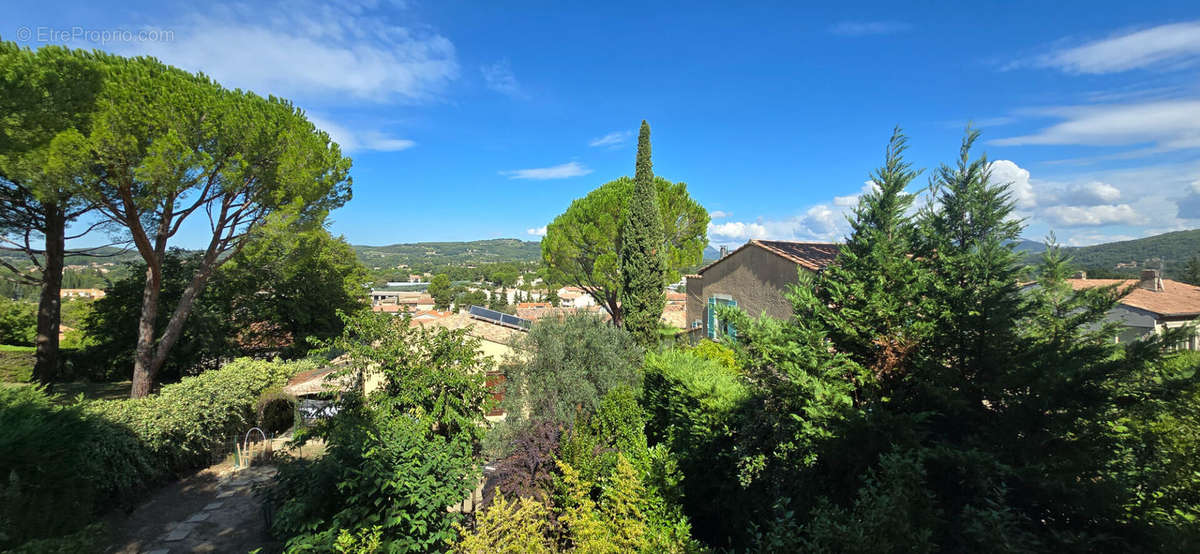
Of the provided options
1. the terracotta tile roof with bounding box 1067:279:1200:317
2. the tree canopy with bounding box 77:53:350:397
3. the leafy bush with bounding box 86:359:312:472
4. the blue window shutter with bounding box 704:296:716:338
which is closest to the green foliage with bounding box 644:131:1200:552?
the blue window shutter with bounding box 704:296:716:338

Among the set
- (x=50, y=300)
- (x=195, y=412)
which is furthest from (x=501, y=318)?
(x=50, y=300)

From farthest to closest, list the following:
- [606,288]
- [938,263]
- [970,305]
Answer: [606,288]
[938,263]
[970,305]

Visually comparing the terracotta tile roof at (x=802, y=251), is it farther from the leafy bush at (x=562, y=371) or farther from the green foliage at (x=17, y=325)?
the green foliage at (x=17, y=325)

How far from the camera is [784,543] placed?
3732 mm

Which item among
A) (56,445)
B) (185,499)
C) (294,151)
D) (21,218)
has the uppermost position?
(294,151)

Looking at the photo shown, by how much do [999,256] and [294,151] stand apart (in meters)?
14.9

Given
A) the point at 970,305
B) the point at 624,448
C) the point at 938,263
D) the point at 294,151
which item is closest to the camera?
the point at 970,305

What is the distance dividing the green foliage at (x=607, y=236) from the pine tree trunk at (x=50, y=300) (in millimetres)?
16204

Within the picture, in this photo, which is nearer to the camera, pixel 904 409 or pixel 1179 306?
pixel 904 409

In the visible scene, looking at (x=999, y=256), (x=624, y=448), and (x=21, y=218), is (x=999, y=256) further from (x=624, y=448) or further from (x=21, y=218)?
(x=21, y=218)

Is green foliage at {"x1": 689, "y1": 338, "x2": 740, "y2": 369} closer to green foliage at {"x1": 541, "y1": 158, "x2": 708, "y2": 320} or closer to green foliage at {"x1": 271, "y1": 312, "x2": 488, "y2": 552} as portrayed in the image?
green foliage at {"x1": 271, "y1": 312, "x2": 488, "y2": 552}

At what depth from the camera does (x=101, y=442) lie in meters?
7.72

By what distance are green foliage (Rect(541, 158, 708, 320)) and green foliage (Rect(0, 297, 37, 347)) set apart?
23.9m

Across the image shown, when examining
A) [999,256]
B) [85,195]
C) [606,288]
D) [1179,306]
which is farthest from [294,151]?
[1179,306]
